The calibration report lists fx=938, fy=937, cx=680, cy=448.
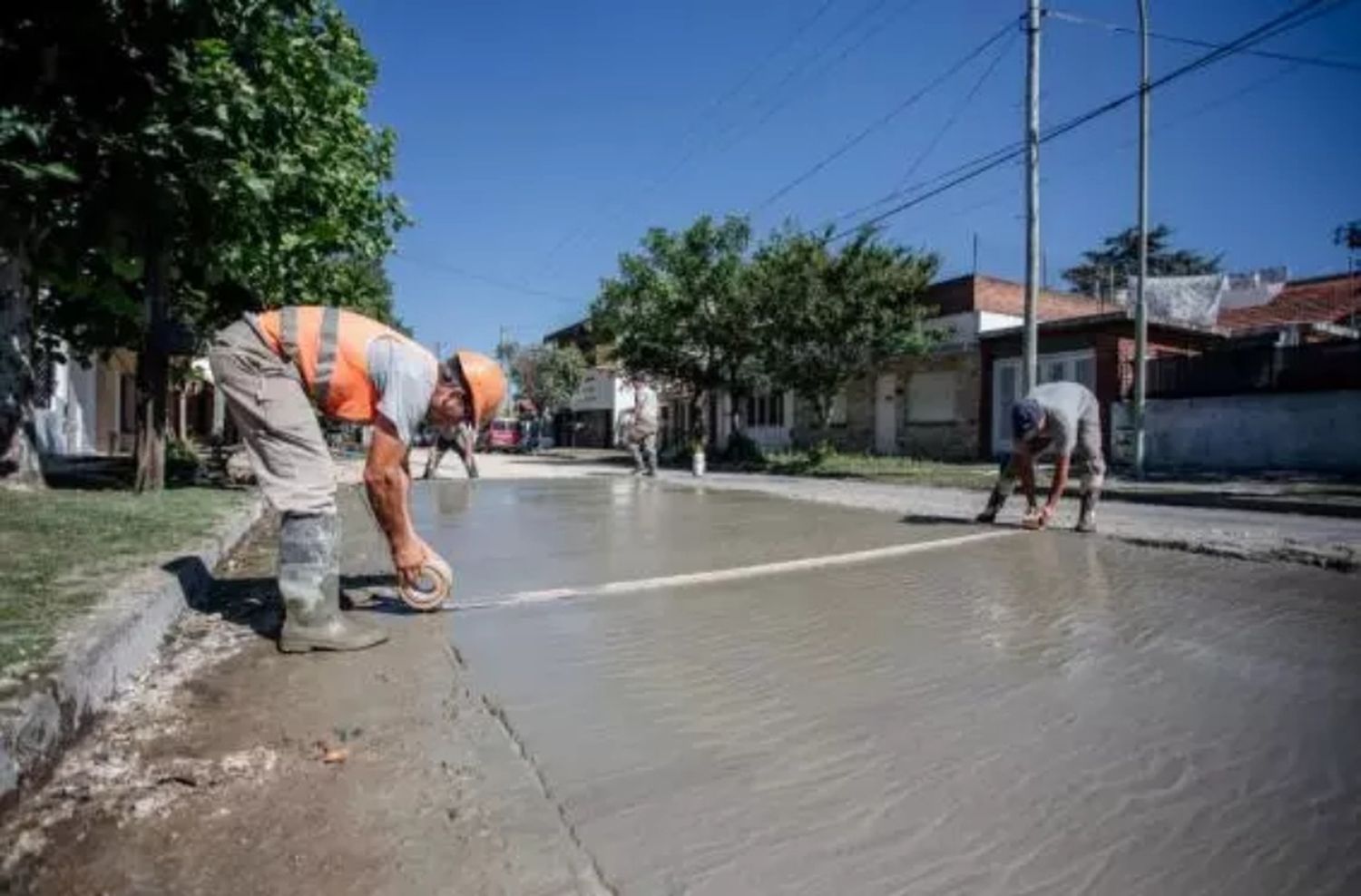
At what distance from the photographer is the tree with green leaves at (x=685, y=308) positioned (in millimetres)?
27141

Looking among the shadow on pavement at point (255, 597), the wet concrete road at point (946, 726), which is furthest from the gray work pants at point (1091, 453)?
the shadow on pavement at point (255, 597)

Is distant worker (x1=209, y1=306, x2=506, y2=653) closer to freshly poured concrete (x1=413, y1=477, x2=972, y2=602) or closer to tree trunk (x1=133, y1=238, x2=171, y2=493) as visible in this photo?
freshly poured concrete (x1=413, y1=477, x2=972, y2=602)

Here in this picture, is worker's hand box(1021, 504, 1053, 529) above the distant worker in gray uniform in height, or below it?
below

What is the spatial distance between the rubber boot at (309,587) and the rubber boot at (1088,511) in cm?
643

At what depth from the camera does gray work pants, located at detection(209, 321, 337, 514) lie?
3848 millimetres

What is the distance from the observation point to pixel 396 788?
241 centimetres

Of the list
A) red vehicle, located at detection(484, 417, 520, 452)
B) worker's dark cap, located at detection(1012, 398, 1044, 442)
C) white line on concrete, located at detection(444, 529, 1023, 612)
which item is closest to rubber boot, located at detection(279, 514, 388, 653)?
white line on concrete, located at detection(444, 529, 1023, 612)

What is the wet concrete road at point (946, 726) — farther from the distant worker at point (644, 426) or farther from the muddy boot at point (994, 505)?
the distant worker at point (644, 426)

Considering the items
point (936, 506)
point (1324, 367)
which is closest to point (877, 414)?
point (1324, 367)

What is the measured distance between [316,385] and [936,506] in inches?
334

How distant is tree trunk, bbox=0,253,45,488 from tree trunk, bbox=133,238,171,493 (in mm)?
944

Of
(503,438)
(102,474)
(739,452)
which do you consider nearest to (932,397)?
(739,452)

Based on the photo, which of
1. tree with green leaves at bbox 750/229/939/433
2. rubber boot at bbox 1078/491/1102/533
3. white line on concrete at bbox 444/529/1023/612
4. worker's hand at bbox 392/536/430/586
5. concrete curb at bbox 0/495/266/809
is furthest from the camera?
tree with green leaves at bbox 750/229/939/433

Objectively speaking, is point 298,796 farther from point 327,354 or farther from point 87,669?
point 327,354
